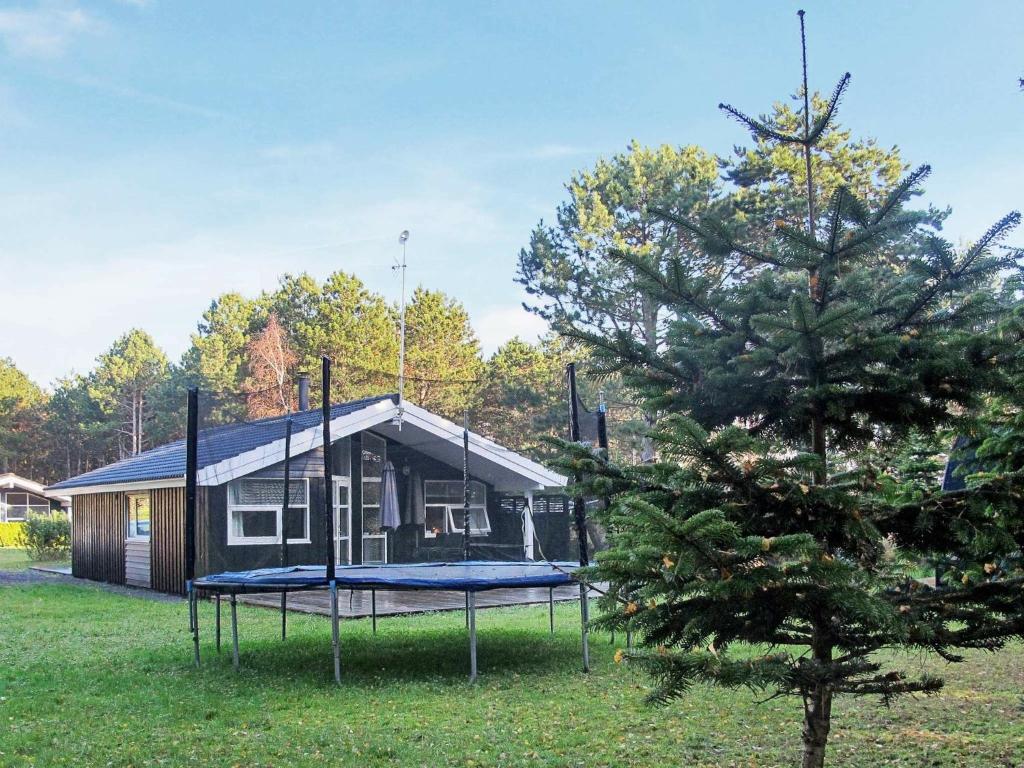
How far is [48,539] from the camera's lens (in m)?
27.2

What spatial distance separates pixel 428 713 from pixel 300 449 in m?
10.5

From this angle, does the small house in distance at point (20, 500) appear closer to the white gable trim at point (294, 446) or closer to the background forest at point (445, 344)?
the background forest at point (445, 344)

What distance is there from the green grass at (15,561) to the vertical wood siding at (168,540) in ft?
29.4

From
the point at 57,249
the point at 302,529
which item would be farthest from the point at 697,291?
the point at 57,249

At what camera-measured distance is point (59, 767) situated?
5352 millimetres

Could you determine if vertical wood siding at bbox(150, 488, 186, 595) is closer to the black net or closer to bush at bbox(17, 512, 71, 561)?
the black net

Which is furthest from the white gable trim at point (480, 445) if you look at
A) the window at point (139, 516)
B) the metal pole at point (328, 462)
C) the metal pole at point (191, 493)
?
the metal pole at point (328, 462)

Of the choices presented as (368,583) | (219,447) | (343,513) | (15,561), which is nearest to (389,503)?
(343,513)

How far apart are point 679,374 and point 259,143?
20702mm

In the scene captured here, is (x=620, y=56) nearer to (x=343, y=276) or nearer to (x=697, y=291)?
(x=697, y=291)

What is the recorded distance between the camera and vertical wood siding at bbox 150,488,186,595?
639 inches

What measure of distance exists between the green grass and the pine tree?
23652 millimetres

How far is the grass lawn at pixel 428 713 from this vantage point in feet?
18.1

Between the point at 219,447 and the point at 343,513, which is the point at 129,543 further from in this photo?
the point at 343,513
